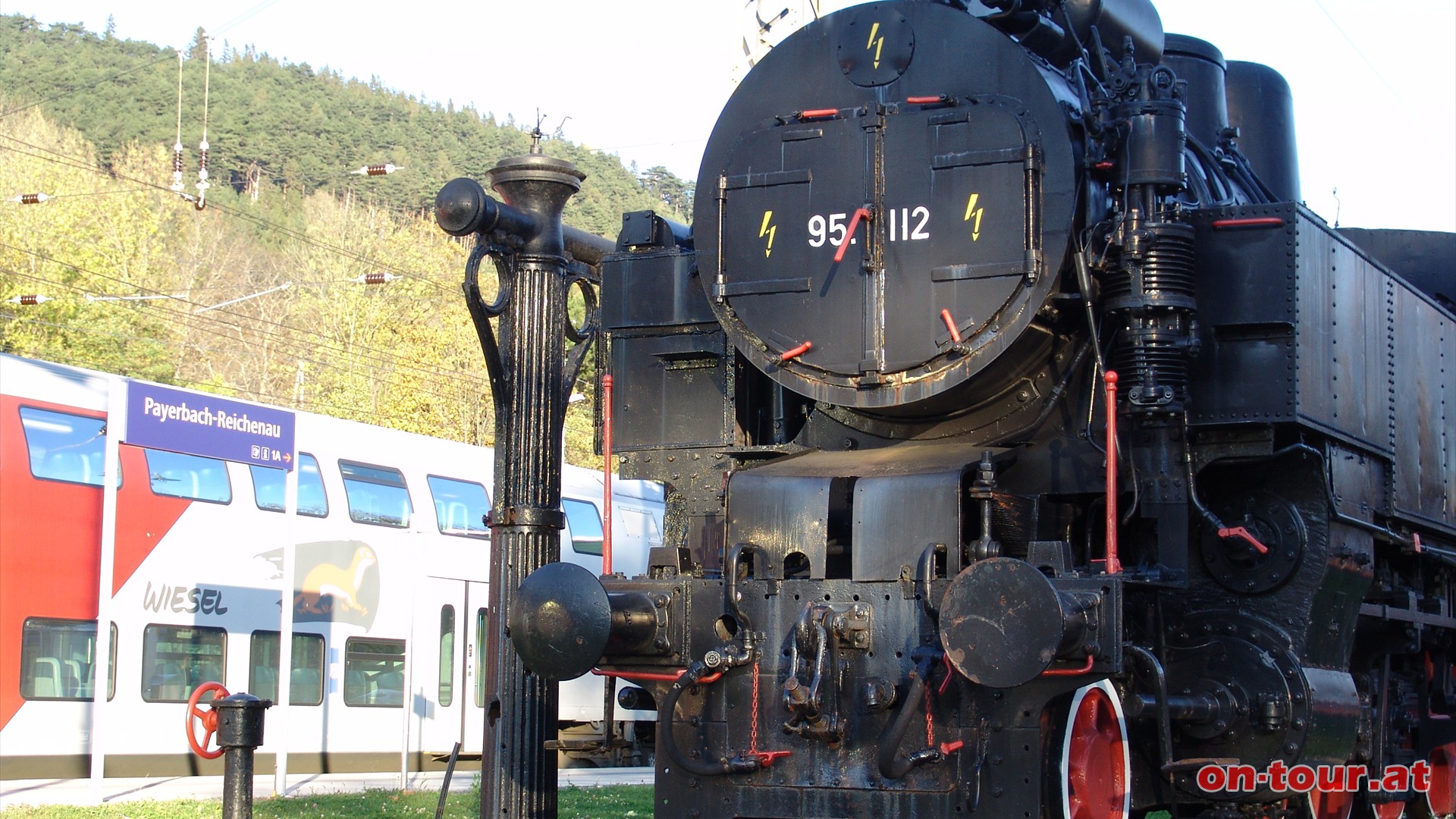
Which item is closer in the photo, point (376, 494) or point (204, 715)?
point (204, 715)

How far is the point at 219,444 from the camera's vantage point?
10.7 metres

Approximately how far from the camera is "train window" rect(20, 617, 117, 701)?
13.3 meters

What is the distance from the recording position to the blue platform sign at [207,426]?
1012cm

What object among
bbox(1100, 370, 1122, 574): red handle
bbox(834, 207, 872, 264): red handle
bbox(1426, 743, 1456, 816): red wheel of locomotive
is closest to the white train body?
bbox(834, 207, 872, 264): red handle

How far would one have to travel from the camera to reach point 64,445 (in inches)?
530

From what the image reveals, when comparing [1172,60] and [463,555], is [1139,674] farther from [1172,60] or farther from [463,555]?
[463,555]

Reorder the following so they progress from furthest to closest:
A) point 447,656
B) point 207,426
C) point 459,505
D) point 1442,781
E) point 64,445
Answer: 1. point 459,505
2. point 447,656
3. point 64,445
4. point 207,426
5. point 1442,781

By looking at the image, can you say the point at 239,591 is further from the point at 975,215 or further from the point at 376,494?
the point at 975,215

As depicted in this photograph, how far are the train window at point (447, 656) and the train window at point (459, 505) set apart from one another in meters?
0.96

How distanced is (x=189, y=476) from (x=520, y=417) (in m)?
8.43

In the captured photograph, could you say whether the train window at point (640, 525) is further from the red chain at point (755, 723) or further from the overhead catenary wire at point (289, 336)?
the red chain at point (755, 723)

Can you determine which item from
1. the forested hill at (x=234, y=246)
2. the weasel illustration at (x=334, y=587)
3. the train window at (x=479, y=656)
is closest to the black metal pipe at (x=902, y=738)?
the weasel illustration at (x=334, y=587)

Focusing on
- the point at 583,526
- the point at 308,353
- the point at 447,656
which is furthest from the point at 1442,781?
the point at 308,353

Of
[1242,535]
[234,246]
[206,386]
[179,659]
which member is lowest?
[179,659]
